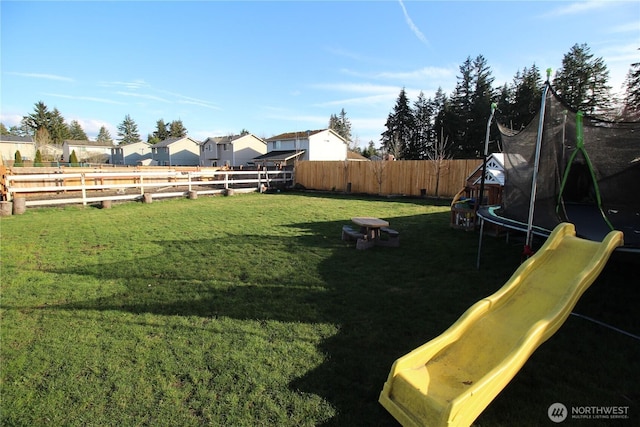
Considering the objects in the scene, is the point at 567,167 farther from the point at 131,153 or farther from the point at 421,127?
the point at 131,153

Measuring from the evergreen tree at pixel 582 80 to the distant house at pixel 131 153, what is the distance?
5663 cm

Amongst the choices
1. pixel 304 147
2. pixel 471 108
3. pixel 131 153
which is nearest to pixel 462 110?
pixel 471 108

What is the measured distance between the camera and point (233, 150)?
43.0 m

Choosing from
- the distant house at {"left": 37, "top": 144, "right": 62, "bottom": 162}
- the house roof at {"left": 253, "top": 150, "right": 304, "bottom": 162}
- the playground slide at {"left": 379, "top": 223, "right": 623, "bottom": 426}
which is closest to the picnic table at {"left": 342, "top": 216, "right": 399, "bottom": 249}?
the playground slide at {"left": 379, "top": 223, "right": 623, "bottom": 426}

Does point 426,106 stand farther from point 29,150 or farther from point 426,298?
point 29,150

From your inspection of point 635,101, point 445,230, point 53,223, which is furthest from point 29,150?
point 635,101

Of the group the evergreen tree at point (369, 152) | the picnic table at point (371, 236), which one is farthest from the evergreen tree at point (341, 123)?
the picnic table at point (371, 236)

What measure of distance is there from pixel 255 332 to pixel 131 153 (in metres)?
62.0

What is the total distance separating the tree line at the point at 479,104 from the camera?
30984 mm

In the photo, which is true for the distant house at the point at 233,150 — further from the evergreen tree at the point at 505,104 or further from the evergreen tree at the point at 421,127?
the evergreen tree at the point at 505,104

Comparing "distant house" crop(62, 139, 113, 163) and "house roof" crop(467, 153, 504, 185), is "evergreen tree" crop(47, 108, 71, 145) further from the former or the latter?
"house roof" crop(467, 153, 504, 185)

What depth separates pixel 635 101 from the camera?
73.8ft

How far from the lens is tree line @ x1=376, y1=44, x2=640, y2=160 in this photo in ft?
102

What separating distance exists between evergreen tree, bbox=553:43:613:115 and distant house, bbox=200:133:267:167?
33710 mm
